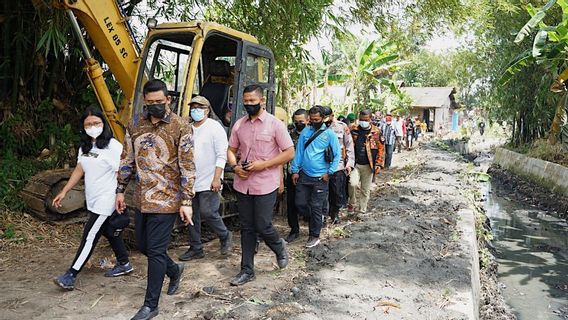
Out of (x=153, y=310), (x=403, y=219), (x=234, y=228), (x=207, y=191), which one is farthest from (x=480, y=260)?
(x=153, y=310)

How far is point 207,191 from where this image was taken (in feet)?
16.5

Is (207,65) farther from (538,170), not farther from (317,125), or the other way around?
(538,170)

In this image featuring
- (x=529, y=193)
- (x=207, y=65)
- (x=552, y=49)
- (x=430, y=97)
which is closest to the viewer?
(x=207, y=65)

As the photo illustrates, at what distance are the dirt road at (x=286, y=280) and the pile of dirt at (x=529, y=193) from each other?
776cm

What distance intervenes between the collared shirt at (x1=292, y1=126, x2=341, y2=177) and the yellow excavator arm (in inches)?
80.1

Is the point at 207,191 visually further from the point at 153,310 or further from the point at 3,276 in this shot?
the point at 3,276

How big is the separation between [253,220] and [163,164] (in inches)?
45.6

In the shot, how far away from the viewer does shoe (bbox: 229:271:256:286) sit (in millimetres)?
4508

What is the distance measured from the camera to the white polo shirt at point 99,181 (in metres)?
4.29

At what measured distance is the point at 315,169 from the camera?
5766mm

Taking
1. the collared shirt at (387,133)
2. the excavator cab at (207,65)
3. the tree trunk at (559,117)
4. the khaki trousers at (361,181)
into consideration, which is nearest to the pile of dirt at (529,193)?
the tree trunk at (559,117)

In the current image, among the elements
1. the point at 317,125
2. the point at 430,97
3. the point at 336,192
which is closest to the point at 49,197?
the point at 317,125

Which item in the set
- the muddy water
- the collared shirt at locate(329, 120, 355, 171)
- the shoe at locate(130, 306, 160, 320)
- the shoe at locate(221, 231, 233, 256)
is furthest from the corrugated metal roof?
the shoe at locate(130, 306, 160, 320)

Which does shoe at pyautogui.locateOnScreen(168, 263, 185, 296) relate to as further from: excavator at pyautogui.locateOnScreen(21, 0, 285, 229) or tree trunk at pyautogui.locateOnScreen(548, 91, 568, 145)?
tree trunk at pyautogui.locateOnScreen(548, 91, 568, 145)
